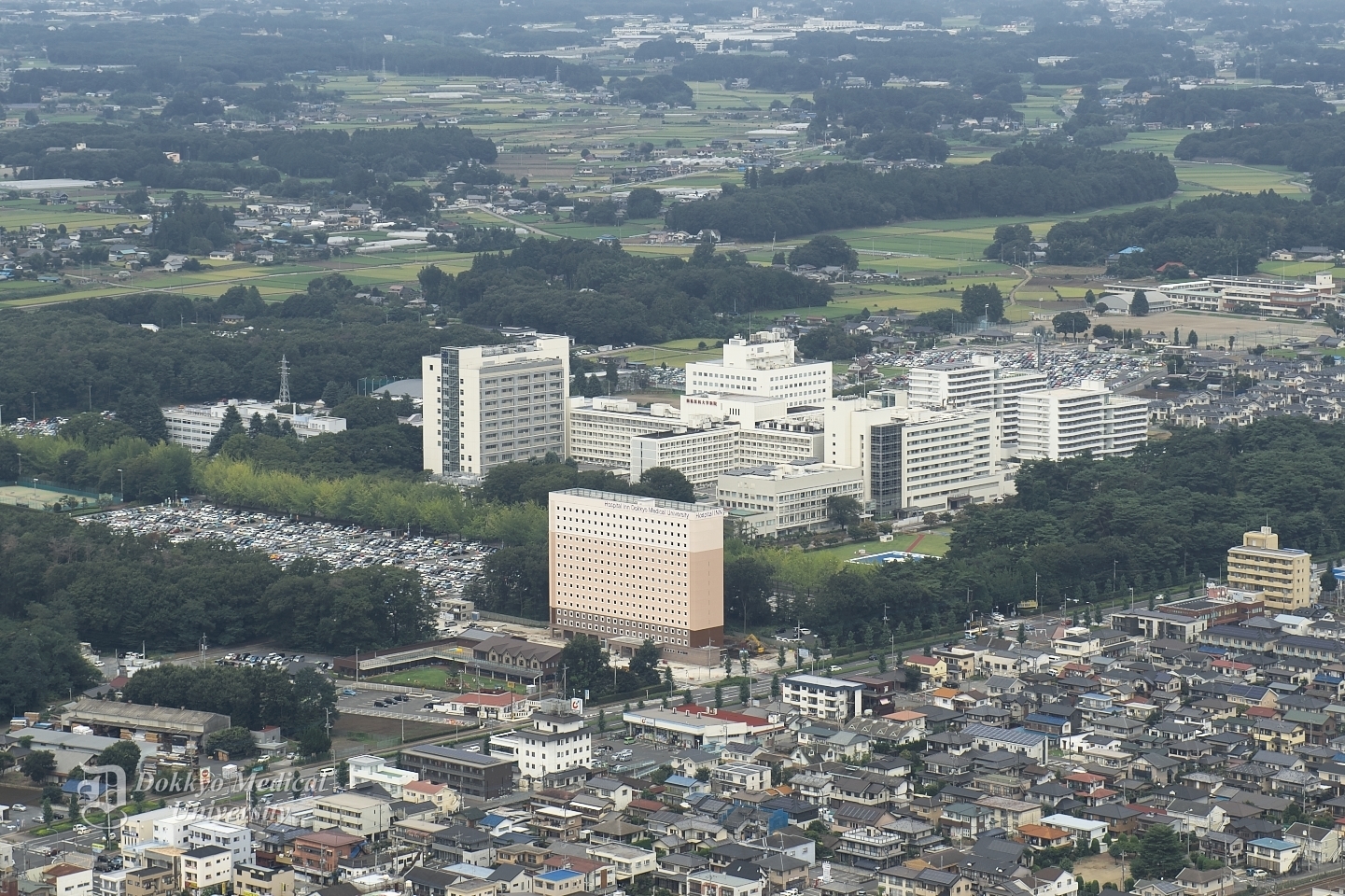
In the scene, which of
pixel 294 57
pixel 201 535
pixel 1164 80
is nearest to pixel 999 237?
pixel 201 535

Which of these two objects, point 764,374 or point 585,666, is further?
point 764,374

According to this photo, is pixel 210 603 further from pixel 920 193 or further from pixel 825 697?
pixel 920 193

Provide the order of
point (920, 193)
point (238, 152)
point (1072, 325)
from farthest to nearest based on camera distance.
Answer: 1. point (238, 152)
2. point (920, 193)
3. point (1072, 325)

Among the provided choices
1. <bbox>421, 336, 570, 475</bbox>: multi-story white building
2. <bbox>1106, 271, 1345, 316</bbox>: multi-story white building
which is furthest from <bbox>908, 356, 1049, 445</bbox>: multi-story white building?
<bbox>1106, 271, 1345, 316</bbox>: multi-story white building

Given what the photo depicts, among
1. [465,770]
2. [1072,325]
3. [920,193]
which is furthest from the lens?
[920,193]

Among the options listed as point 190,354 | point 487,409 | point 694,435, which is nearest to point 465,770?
point 694,435

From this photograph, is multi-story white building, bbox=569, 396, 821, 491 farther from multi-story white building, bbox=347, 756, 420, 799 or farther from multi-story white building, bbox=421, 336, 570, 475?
multi-story white building, bbox=347, 756, 420, 799

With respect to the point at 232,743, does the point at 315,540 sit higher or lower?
lower

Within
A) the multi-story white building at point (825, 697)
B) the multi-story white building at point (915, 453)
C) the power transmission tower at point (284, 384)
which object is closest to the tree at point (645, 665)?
the multi-story white building at point (825, 697)
